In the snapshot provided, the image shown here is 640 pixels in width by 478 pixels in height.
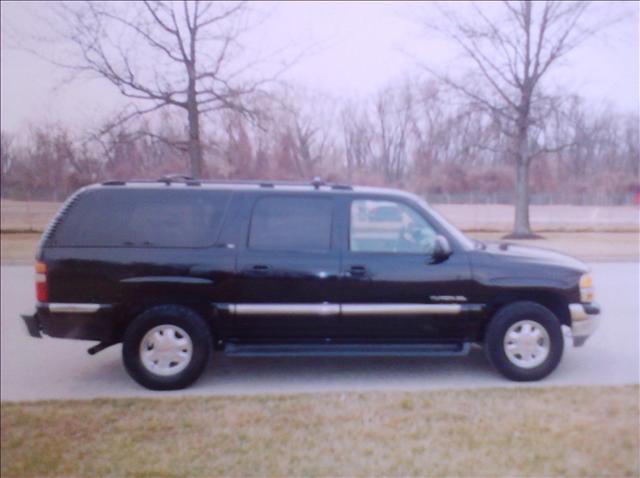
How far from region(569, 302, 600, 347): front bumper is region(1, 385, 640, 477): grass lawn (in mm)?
796

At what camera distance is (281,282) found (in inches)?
176

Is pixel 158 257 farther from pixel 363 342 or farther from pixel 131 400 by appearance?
pixel 363 342

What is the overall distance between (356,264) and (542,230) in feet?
7.11

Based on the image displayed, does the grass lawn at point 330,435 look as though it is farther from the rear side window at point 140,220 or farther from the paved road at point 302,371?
the rear side window at point 140,220

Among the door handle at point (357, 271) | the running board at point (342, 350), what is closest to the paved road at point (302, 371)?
the running board at point (342, 350)

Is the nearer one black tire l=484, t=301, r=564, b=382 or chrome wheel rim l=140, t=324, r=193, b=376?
chrome wheel rim l=140, t=324, r=193, b=376

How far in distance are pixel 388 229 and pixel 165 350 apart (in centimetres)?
204

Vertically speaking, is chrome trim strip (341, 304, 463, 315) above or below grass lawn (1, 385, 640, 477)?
above

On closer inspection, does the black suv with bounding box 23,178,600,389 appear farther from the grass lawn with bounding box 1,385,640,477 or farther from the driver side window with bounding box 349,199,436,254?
the grass lawn with bounding box 1,385,640,477

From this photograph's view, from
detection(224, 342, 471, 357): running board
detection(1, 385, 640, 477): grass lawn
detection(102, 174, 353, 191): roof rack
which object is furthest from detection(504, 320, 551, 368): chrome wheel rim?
detection(102, 174, 353, 191): roof rack

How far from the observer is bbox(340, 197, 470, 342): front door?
4.53 metres

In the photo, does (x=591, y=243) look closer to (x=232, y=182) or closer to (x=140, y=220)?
(x=232, y=182)

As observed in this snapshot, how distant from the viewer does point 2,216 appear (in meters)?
5.14

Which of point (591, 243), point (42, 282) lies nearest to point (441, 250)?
point (591, 243)
